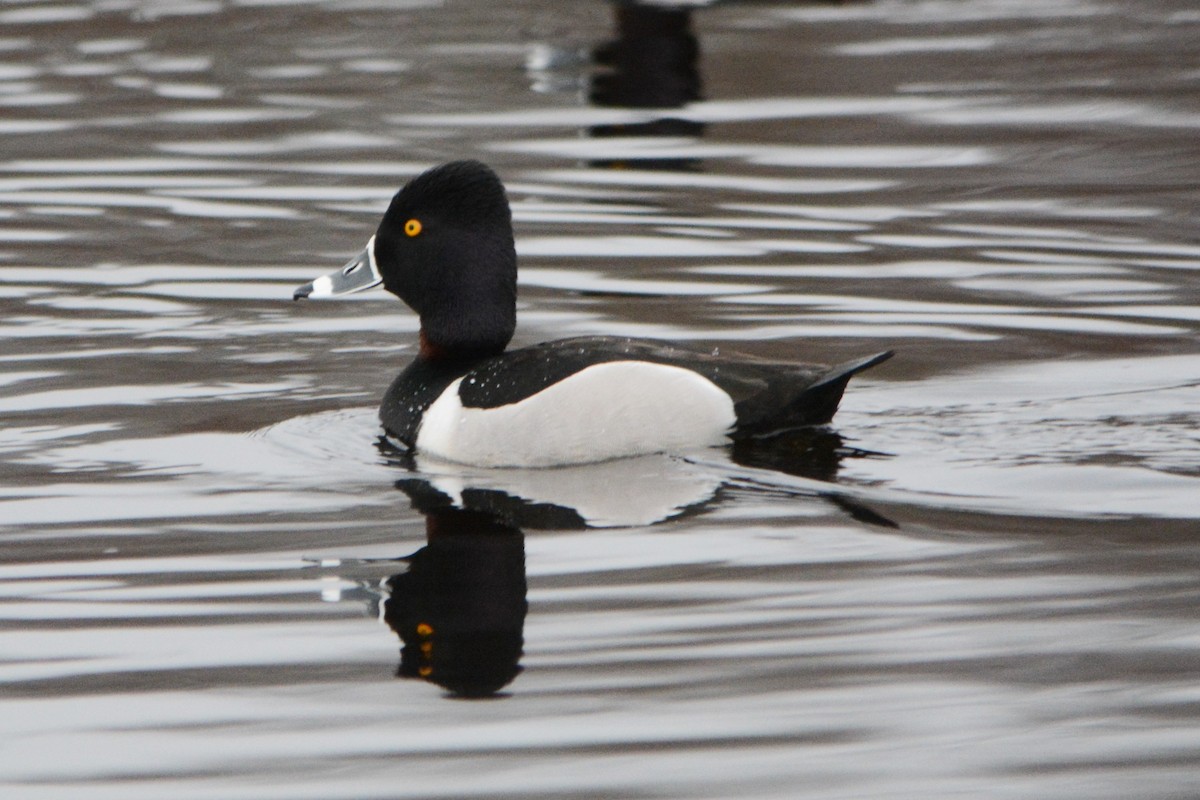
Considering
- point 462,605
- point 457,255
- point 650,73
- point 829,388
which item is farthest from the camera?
point 650,73

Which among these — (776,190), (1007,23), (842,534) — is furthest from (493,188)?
(1007,23)

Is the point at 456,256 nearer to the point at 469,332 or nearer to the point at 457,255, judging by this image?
the point at 457,255

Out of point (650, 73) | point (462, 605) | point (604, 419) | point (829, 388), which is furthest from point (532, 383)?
point (650, 73)

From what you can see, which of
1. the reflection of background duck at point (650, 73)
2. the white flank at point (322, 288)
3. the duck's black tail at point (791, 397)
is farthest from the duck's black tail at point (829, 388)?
the reflection of background duck at point (650, 73)

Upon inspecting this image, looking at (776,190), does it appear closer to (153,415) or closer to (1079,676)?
(153,415)

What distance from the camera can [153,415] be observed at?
23.4 feet

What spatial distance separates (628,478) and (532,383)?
45 cm

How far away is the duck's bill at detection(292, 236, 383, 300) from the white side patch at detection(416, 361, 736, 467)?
92 cm

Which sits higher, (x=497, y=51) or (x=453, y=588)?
(x=497, y=51)

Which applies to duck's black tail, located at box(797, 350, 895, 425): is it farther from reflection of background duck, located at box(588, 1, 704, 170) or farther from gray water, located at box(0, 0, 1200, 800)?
reflection of background duck, located at box(588, 1, 704, 170)

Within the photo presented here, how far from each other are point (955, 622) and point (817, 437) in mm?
1852

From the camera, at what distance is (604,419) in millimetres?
6355

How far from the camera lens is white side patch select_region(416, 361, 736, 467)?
634cm

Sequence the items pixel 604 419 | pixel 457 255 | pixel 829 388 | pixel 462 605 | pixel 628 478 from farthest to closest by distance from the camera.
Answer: pixel 457 255 → pixel 829 388 → pixel 604 419 → pixel 628 478 → pixel 462 605
